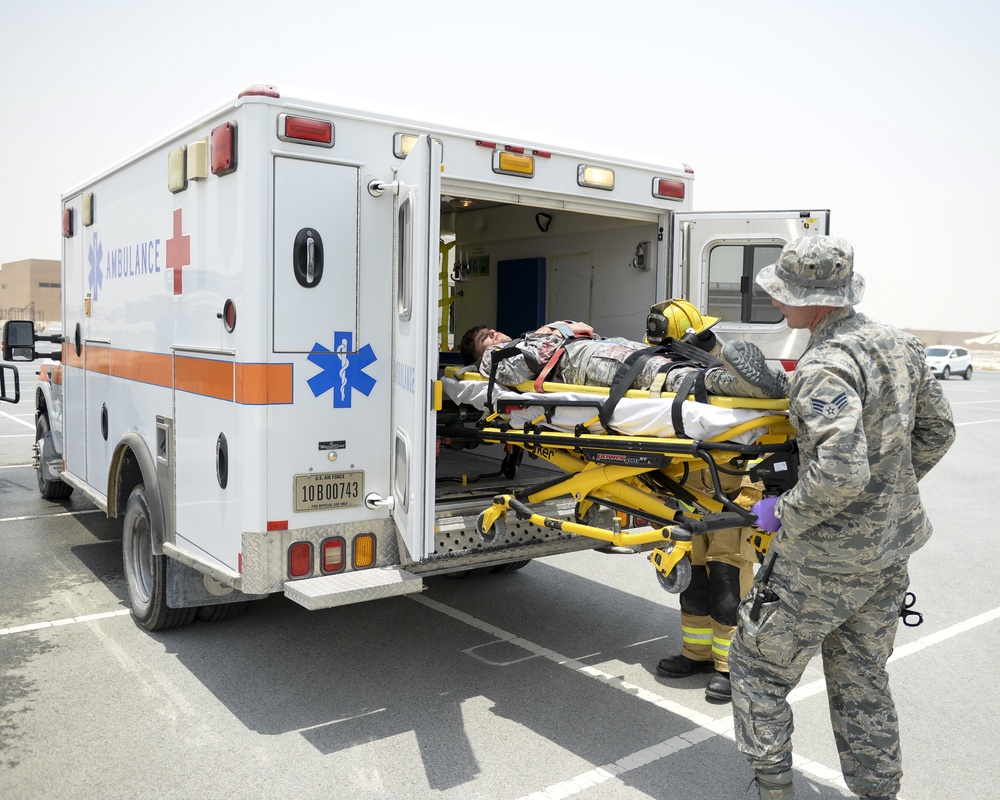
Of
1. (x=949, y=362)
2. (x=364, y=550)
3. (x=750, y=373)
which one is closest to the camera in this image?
(x=750, y=373)

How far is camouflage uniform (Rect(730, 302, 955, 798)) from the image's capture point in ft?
9.91

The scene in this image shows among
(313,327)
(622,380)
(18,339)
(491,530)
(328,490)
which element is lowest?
(491,530)

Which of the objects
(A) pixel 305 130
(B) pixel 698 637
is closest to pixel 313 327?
(A) pixel 305 130

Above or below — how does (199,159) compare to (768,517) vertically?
above

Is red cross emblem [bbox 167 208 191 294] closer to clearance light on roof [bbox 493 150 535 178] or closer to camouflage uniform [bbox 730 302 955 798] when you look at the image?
clearance light on roof [bbox 493 150 535 178]

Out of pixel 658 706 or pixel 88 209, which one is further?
pixel 88 209

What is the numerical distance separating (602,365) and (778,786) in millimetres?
2004

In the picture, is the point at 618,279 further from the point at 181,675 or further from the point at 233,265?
the point at 181,675

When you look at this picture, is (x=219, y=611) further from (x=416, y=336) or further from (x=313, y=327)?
(x=416, y=336)

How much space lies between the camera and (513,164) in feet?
15.8

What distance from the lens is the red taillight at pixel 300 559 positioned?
14.0 feet

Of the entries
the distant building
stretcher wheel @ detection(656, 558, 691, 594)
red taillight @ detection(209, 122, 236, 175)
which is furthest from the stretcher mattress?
the distant building

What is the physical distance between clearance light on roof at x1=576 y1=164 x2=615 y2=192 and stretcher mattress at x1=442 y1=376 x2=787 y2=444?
49.8 inches

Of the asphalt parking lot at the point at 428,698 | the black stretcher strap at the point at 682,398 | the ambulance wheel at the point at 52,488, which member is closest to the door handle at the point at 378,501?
the asphalt parking lot at the point at 428,698
